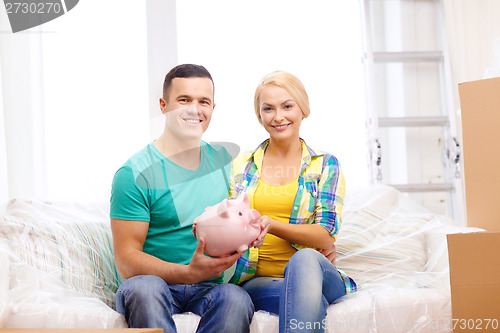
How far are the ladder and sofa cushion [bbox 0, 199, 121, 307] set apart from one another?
4.50ft

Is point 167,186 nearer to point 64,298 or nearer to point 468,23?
point 64,298

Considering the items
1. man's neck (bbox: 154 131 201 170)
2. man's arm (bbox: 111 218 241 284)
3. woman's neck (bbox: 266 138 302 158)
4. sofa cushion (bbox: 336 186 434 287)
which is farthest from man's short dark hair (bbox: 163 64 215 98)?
sofa cushion (bbox: 336 186 434 287)

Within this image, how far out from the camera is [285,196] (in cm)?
158

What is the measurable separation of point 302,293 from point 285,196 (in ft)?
1.15

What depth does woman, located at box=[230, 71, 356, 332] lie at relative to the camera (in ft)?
4.80

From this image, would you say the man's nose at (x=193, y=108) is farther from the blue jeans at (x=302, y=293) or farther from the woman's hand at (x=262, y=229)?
the blue jeans at (x=302, y=293)

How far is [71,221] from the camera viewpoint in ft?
5.68

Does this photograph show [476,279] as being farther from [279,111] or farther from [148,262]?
[148,262]

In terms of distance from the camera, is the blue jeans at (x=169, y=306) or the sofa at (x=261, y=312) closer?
the blue jeans at (x=169, y=306)

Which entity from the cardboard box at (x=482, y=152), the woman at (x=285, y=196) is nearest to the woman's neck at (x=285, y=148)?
the woman at (x=285, y=196)

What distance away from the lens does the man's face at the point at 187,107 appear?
1533 mm

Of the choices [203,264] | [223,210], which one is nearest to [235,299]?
[203,264]

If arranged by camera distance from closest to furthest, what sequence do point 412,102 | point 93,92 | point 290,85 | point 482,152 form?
point 482,152 < point 290,85 < point 93,92 < point 412,102

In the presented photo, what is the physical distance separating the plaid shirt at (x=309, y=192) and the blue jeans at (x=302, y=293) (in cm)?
10
